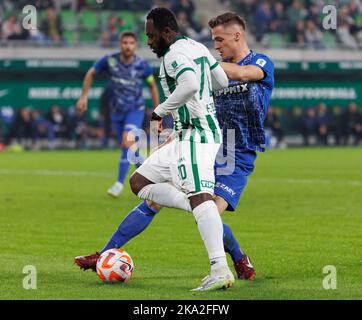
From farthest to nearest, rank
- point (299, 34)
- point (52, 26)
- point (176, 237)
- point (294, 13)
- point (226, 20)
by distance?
point (294, 13) → point (299, 34) → point (52, 26) → point (176, 237) → point (226, 20)

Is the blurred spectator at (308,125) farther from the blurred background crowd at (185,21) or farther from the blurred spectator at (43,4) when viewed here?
the blurred spectator at (43,4)

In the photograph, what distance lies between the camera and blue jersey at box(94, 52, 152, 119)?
18031mm

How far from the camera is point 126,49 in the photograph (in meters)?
17.6

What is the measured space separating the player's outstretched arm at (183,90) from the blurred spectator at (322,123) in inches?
1183

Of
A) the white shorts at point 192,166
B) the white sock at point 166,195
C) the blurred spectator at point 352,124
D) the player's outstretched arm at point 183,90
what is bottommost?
the blurred spectator at point 352,124

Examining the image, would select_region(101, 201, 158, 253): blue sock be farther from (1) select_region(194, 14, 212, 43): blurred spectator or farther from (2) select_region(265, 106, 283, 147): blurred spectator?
(2) select_region(265, 106, 283, 147): blurred spectator

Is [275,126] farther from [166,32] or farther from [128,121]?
[166,32]

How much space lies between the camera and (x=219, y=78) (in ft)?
27.3

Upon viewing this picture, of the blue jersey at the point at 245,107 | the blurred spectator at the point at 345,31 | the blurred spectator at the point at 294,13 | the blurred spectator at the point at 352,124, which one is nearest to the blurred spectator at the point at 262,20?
Answer: the blurred spectator at the point at 294,13

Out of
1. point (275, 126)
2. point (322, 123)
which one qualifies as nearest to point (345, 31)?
point (322, 123)

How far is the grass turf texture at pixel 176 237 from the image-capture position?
324 inches

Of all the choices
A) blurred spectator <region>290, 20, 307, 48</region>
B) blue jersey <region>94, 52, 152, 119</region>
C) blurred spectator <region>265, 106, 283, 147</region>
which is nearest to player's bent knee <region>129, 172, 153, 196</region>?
blue jersey <region>94, 52, 152, 119</region>

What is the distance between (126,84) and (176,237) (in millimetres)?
6617

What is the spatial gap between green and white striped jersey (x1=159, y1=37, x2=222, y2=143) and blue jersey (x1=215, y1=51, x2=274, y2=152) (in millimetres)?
717
